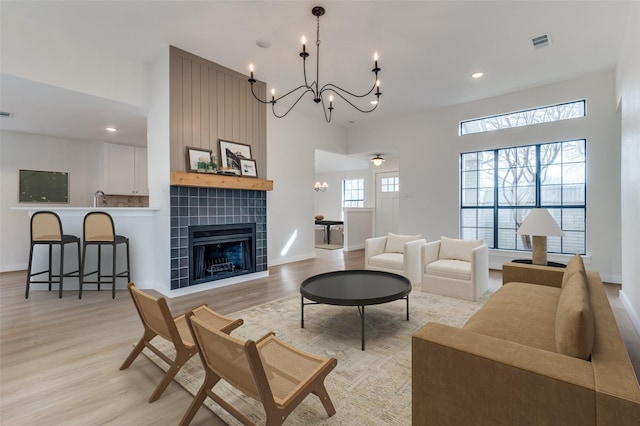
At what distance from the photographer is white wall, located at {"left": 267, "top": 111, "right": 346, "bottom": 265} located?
587 centimetres

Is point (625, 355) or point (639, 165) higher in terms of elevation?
point (639, 165)

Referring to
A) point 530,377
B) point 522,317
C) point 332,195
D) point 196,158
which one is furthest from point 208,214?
point 332,195

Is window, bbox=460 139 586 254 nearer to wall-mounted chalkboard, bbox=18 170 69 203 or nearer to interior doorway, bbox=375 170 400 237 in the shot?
interior doorway, bbox=375 170 400 237

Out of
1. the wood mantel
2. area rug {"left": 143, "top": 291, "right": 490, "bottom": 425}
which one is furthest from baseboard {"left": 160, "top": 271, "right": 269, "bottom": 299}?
the wood mantel

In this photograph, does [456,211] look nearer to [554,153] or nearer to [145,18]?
[554,153]

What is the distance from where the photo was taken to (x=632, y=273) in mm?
3098

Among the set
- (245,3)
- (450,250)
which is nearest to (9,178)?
(245,3)

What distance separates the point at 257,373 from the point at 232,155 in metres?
3.82

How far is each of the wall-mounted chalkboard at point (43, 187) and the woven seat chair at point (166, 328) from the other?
5766mm

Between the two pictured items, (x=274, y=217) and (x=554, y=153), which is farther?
(x=274, y=217)

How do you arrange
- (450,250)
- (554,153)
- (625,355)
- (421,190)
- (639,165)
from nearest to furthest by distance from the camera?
1. (625,355)
2. (639,165)
3. (450,250)
4. (554,153)
5. (421,190)

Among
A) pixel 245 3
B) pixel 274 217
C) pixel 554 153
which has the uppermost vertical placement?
pixel 245 3

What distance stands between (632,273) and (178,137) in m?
5.54

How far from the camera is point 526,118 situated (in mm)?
5246
